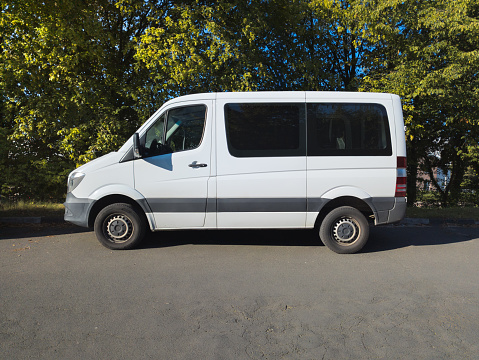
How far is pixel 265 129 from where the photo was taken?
5.75m

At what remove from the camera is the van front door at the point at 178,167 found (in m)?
5.71

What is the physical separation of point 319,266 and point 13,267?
408 cm

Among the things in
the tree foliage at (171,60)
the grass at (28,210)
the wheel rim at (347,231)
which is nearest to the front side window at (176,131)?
the wheel rim at (347,231)

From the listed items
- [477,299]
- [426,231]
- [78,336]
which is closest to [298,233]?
[426,231]

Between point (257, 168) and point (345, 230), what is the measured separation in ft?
5.45

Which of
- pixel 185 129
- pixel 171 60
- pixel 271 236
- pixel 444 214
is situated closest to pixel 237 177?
pixel 185 129

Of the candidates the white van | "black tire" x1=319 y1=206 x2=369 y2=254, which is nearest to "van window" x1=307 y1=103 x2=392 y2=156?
the white van

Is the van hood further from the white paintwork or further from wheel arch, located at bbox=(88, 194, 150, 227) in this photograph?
wheel arch, located at bbox=(88, 194, 150, 227)

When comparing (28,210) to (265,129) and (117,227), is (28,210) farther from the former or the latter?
(265,129)

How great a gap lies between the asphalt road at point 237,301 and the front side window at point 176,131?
1597mm

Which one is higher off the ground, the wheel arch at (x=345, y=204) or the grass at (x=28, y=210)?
the wheel arch at (x=345, y=204)

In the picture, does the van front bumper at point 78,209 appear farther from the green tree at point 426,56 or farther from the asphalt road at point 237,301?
the green tree at point 426,56

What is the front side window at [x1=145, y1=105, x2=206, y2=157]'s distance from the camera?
18.9 feet

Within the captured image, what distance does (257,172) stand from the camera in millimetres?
5688
